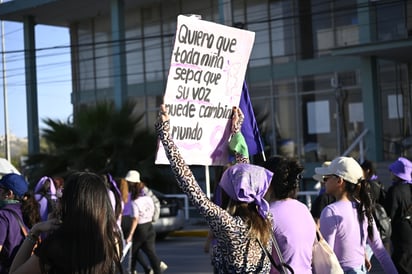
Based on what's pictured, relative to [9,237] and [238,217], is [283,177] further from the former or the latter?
[9,237]

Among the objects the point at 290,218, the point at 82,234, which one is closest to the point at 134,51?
the point at 290,218

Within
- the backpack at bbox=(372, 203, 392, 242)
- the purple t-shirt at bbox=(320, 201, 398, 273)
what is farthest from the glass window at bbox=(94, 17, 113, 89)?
the purple t-shirt at bbox=(320, 201, 398, 273)

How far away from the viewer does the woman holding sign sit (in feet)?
14.1

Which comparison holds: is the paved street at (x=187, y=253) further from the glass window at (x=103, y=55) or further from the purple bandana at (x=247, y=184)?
the glass window at (x=103, y=55)

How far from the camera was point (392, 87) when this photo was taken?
2317 centimetres

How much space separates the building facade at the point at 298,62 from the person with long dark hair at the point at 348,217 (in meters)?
14.4

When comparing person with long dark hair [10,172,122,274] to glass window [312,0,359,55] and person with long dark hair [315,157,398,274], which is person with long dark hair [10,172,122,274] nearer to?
person with long dark hair [315,157,398,274]

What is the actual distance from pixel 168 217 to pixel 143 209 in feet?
22.6

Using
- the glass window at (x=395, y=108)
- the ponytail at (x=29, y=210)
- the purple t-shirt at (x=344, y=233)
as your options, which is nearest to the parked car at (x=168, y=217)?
the glass window at (x=395, y=108)

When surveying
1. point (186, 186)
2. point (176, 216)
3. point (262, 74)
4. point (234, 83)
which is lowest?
point (176, 216)

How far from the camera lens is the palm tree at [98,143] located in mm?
23469

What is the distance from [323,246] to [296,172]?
0.53 meters

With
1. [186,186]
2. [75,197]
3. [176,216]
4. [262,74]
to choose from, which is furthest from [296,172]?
[262,74]

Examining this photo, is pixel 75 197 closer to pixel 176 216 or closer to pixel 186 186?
pixel 186 186
